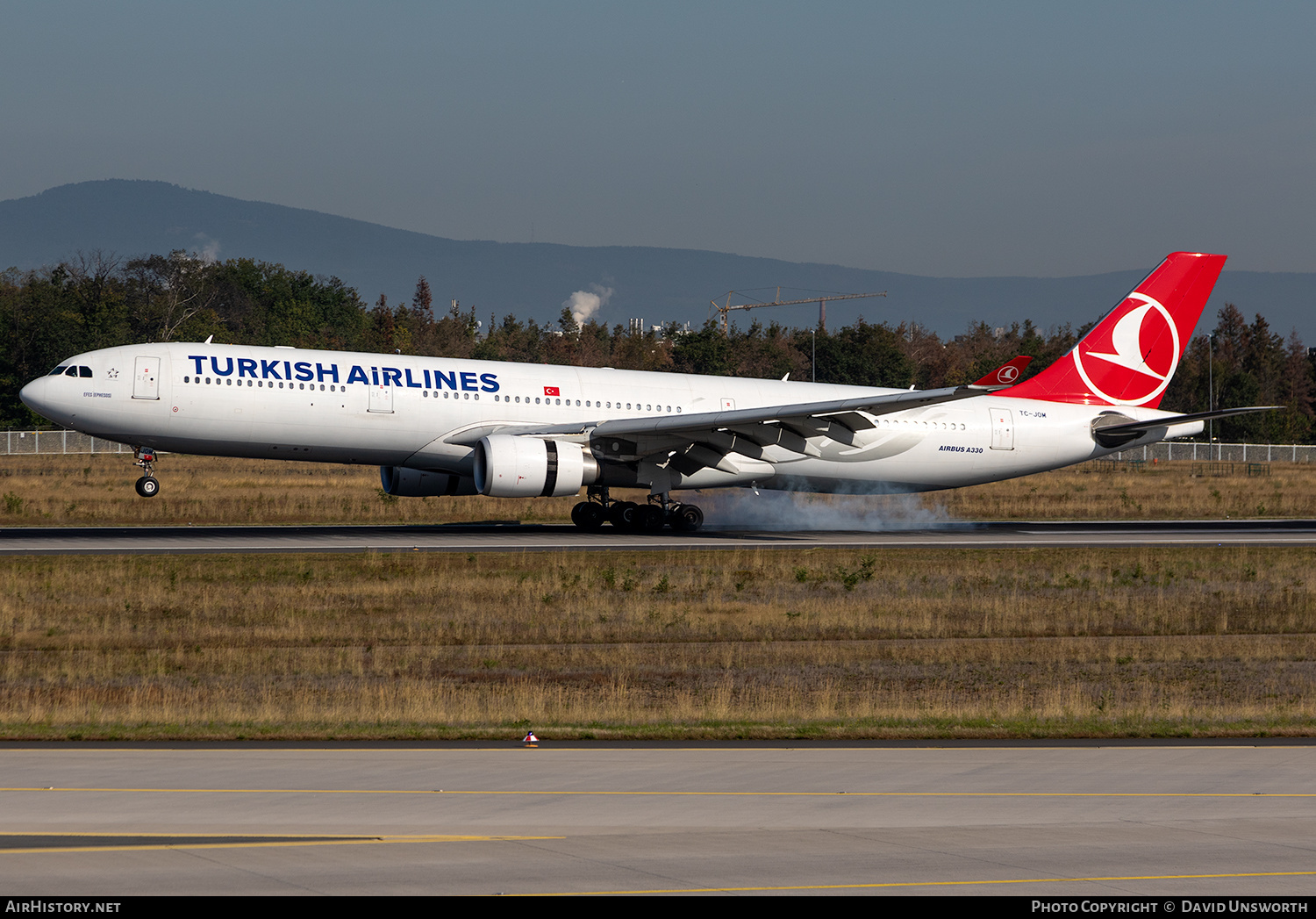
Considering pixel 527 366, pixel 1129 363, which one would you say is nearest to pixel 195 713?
pixel 527 366

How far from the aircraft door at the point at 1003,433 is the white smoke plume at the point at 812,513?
315cm

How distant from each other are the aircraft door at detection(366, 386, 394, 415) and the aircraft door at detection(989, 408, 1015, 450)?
A: 59.8ft

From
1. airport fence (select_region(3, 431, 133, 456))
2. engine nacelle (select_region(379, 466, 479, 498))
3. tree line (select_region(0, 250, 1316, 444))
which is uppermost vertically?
tree line (select_region(0, 250, 1316, 444))

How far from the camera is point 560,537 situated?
120 feet

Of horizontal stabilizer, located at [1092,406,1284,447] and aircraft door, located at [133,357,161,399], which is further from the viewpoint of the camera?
horizontal stabilizer, located at [1092,406,1284,447]

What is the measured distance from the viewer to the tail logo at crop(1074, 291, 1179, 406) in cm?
4184

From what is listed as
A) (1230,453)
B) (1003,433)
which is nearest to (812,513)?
(1003,433)

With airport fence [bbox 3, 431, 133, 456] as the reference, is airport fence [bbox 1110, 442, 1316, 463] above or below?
below

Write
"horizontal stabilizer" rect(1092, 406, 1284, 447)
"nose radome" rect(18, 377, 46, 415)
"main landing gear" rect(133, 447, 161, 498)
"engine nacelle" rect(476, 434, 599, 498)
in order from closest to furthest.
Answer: "engine nacelle" rect(476, 434, 599, 498)
"nose radome" rect(18, 377, 46, 415)
"main landing gear" rect(133, 447, 161, 498)
"horizontal stabilizer" rect(1092, 406, 1284, 447)

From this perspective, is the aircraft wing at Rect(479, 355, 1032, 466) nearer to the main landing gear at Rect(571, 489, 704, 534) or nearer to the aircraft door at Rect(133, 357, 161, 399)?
the main landing gear at Rect(571, 489, 704, 534)

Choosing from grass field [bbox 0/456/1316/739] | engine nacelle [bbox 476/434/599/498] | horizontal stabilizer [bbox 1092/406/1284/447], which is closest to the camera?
grass field [bbox 0/456/1316/739]

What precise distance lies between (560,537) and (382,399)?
239 inches

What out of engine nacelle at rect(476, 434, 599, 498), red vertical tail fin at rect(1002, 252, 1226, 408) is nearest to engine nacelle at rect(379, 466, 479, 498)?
engine nacelle at rect(476, 434, 599, 498)

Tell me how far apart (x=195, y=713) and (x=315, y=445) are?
19.6 metres
